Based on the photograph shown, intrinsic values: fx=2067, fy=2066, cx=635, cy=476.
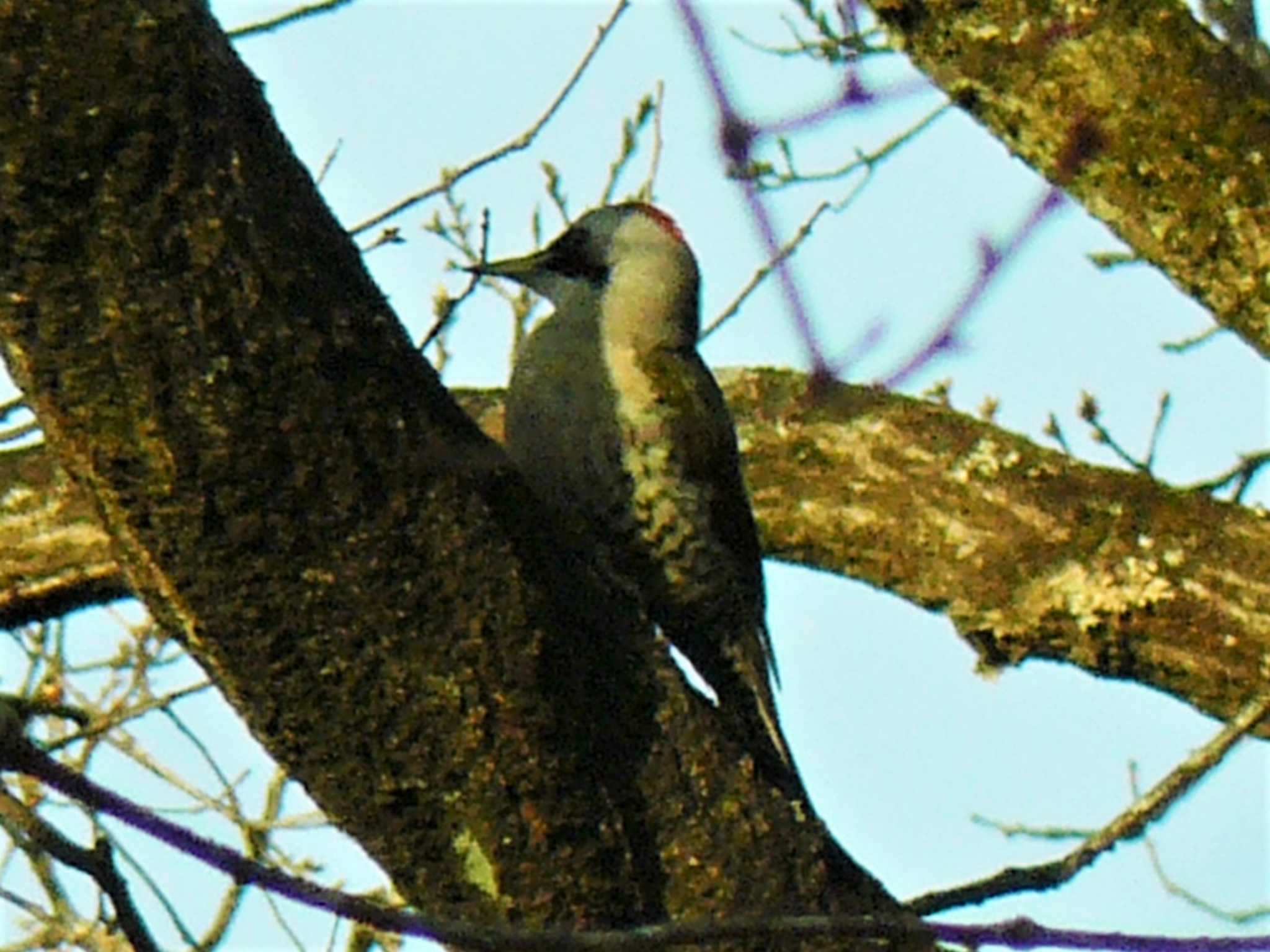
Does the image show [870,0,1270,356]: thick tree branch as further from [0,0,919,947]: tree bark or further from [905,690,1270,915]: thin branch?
[905,690,1270,915]: thin branch

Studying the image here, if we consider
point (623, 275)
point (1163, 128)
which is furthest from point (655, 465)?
point (1163, 128)

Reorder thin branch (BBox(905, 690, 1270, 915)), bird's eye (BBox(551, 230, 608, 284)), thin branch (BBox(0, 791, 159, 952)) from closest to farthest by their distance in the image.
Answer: thin branch (BBox(0, 791, 159, 952)) < thin branch (BBox(905, 690, 1270, 915)) < bird's eye (BBox(551, 230, 608, 284))

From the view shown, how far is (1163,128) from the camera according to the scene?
3.12 meters

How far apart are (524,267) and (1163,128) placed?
1.50m

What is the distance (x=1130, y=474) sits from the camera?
11.4 feet

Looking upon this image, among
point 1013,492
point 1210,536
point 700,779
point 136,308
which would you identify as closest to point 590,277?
point 1013,492

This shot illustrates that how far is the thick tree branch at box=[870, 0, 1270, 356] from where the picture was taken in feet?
10.2

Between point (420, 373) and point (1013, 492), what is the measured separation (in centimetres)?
135

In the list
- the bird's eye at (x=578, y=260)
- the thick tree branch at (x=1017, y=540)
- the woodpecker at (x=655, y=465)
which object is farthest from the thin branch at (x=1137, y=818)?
the bird's eye at (x=578, y=260)

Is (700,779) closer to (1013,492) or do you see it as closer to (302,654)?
(302,654)

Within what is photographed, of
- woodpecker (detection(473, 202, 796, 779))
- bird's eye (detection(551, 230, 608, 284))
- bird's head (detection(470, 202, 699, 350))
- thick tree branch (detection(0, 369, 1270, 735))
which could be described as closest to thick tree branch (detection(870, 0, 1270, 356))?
thick tree branch (detection(0, 369, 1270, 735))

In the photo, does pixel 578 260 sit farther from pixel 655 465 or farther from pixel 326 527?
pixel 326 527

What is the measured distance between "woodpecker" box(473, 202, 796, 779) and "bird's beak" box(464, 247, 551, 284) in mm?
119

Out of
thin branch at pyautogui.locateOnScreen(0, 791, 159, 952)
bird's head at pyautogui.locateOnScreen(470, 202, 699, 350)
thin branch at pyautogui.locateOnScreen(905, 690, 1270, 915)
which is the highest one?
bird's head at pyautogui.locateOnScreen(470, 202, 699, 350)
